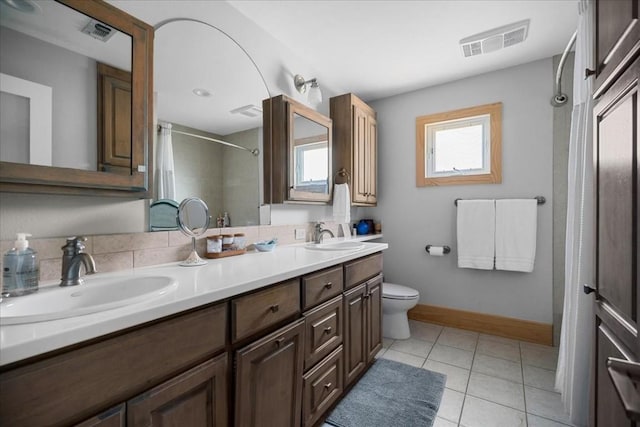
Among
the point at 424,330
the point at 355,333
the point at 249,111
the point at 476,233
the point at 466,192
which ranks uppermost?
the point at 249,111

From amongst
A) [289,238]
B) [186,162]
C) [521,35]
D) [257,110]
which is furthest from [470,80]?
[186,162]

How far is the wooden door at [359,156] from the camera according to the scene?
2.54 meters

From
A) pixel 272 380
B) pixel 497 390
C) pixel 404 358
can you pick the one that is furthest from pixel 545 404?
pixel 272 380

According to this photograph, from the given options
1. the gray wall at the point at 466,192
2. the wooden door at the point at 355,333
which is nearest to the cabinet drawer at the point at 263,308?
the wooden door at the point at 355,333

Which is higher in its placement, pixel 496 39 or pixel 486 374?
pixel 496 39

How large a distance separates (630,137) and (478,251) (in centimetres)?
188

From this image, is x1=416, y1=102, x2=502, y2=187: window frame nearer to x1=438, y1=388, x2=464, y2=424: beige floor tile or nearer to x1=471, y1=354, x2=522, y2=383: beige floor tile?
x1=471, y1=354, x2=522, y2=383: beige floor tile

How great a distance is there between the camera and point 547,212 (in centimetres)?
234

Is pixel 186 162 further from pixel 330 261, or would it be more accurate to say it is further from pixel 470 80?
pixel 470 80

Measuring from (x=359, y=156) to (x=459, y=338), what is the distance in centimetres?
187

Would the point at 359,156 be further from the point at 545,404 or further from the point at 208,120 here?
the point at 545,404

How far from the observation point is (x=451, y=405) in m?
1.61

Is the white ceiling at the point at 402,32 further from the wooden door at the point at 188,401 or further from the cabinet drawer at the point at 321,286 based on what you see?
the wooden door at the point at 188,401

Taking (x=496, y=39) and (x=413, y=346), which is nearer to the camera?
(x=496, y=39)
